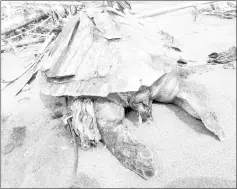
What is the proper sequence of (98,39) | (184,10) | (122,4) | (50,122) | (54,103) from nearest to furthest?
(98,39)
(50,122)
(54,103)
(122,4)
(184,10)

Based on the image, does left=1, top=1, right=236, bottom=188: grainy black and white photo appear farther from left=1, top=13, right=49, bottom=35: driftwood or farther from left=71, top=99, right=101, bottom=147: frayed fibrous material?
left=1, top=13, right=49, bottom=35: driftwood

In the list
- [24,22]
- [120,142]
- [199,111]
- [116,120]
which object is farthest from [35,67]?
[199,111]

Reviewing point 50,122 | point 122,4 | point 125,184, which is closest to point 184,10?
point 122,4

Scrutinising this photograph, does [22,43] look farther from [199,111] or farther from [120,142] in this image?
[199,111]

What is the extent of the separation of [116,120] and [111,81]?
1.13ft

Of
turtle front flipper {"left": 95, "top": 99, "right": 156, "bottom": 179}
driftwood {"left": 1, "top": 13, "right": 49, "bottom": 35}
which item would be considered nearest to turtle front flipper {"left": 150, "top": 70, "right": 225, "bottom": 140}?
turtle front flipper {"left": 95, "top": 99, "right": 156, "bottom": 179}

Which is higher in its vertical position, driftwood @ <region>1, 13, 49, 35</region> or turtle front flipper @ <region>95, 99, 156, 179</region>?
driftwood @ <region>1, 13, 49, 35</region>

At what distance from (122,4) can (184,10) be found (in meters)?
3.45

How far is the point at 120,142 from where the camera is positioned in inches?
74.8

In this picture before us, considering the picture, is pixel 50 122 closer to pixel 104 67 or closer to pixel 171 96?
pixel 104 67

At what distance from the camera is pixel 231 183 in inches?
65.1

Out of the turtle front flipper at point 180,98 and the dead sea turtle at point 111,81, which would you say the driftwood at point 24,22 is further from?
the turtle front flipper at point 180,98

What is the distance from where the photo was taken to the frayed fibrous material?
1980 millimetres

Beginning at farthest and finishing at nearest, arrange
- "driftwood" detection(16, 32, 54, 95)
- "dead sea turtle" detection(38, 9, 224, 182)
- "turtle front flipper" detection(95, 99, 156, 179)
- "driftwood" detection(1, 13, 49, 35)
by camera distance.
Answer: "driftwood" detection(1, 13, 49, 35)
"driftwood" detection(16, 32, 54, 95)
"dead sea turtle" detection(38, 9, 224, 182)
"turtle front flipper" detection(95, 99, 156, 179)
